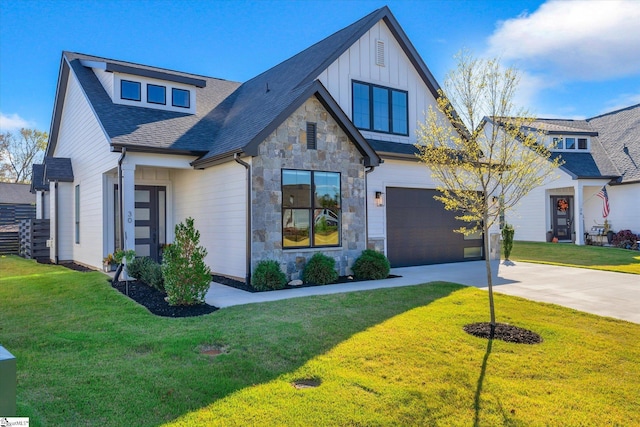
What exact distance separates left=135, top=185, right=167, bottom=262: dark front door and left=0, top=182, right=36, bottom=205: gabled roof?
23459mm

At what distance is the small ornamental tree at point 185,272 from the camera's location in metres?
7.55

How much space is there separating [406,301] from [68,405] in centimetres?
569

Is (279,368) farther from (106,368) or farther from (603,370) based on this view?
(603,370)

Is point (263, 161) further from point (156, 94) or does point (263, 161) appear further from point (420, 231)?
point (420, 231)

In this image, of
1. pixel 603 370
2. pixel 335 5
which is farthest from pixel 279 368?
pixel 335 5

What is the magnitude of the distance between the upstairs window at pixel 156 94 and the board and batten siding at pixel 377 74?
499 cm

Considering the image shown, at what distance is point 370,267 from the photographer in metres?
10.8

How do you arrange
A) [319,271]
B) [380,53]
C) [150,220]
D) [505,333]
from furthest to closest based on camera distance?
[380,53] → [150,220] → [319,271] → [505,333]

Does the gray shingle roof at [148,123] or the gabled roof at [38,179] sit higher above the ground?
the gray shingle roof at [148,123]

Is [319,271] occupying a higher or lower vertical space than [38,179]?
lower

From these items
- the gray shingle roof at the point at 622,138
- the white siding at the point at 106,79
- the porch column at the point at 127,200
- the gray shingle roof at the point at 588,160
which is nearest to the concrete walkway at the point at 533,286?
the porch column at the point at 127,200

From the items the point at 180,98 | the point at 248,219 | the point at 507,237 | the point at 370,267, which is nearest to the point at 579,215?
the point at 507,237

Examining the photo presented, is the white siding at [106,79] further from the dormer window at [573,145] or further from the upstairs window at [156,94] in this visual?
the dormer window at [573,145]

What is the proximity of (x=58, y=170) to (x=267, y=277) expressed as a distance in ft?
34.0
